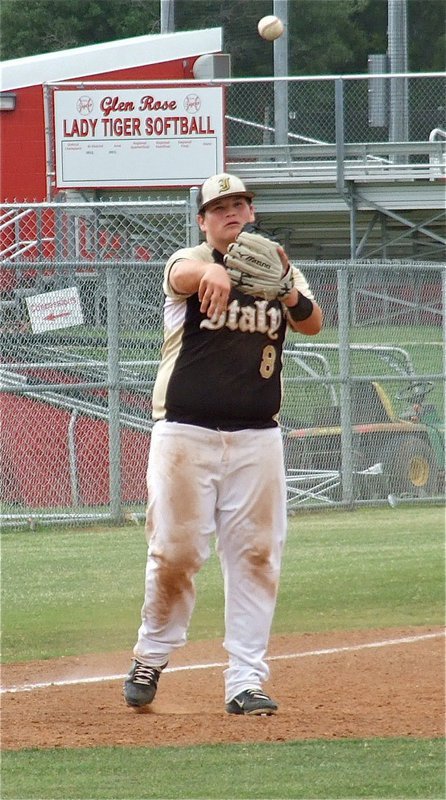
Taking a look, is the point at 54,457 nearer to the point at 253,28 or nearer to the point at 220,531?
the point at 220,531

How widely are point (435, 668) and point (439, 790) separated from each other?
2452 millimetres

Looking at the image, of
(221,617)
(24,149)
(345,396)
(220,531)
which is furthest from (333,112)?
(220,531)

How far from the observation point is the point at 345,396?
13.2 metres

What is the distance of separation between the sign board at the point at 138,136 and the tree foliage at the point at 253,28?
2260 centimetres

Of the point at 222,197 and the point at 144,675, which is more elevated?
the point at 222,197

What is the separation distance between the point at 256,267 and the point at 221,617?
3709mm

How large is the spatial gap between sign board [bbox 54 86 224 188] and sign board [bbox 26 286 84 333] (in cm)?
844

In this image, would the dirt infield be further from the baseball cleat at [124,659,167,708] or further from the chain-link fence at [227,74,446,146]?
the chain-link fence at [227,74,446,146]

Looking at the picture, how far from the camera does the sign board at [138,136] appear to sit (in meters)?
20.3

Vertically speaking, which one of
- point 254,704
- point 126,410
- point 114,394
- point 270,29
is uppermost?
point 270,29

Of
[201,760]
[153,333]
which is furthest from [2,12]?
[201,760]

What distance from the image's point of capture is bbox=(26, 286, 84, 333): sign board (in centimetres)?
1194

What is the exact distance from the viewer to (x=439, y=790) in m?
4.46

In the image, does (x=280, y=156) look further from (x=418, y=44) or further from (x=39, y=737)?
(x=418, y=44)
